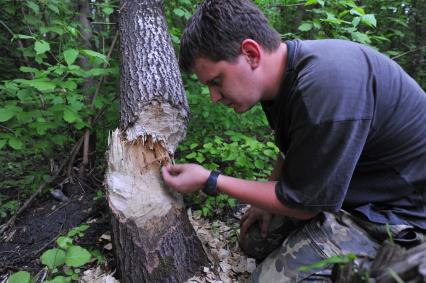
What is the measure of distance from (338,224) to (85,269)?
5.67 feet

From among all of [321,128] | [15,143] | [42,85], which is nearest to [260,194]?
[321,128]

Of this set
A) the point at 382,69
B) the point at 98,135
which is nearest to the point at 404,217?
the point at 382,69

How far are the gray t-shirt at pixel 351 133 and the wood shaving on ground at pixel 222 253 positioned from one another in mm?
874

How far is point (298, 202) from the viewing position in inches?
66.7

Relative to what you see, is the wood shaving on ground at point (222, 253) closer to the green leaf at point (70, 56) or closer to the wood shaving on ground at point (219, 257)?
the wood shaving on ground at point (219, 257)

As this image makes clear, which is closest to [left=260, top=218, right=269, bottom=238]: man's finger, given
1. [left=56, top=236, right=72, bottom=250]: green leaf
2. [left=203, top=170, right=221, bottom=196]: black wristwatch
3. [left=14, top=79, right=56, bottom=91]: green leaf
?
[left=203, top=170, right=221, bottom=196]: black wristwatch

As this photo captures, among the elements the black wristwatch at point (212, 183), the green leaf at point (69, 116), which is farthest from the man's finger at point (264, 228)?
the green leaf at point (69, 116)

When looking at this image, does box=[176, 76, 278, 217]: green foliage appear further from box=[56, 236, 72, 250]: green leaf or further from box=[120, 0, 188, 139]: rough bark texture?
box=[56, 236, 72, 250]: green leaf

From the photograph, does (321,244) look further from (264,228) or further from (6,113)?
(6,113)

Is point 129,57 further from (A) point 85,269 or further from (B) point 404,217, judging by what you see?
(B) point 404,217

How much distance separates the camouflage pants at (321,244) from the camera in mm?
1854

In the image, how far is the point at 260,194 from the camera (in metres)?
1.85

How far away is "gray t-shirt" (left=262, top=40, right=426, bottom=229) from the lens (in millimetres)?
1551

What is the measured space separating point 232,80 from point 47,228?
2170mm
